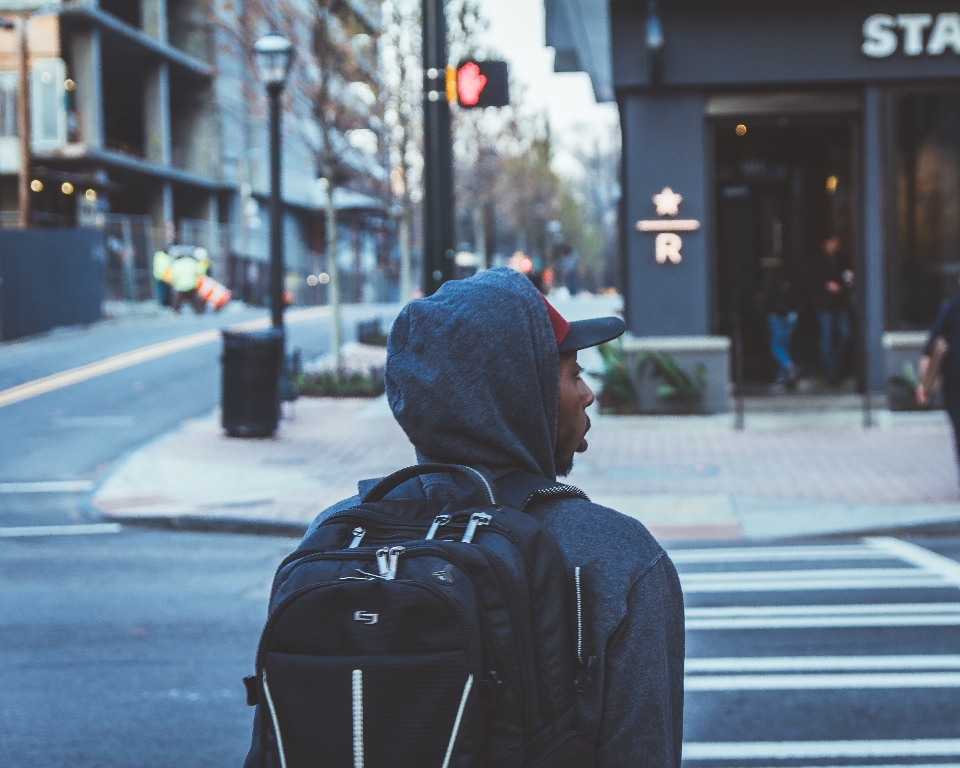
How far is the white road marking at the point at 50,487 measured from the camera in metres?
12.6

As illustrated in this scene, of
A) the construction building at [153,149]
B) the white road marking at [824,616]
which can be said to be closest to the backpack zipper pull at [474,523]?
the white road marking at [824,616]

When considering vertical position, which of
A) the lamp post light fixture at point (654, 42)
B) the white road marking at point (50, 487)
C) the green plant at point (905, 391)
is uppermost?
the lamp post light fixture at point (654, 42)

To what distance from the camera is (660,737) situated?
6.33ft

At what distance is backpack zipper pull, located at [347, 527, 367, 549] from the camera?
1882 mm

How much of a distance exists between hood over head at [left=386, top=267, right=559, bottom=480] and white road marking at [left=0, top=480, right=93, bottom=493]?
11210 mm

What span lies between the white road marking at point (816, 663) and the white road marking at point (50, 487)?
808 cm

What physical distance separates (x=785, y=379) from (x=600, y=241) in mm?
83782

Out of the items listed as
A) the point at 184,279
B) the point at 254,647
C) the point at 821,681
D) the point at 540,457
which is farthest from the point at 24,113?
the point at 540,457

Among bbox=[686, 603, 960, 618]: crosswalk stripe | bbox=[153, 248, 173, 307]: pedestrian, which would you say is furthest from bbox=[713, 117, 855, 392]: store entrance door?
bbox=[153, 248, 173, 307]: pedestrian

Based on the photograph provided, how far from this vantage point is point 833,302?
16547 mm

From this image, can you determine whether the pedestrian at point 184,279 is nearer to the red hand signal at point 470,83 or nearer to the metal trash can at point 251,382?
the metal trash can at point 251,382

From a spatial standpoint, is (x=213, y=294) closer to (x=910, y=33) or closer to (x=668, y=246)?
(x=668, y=246)

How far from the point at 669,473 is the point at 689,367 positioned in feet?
11.8

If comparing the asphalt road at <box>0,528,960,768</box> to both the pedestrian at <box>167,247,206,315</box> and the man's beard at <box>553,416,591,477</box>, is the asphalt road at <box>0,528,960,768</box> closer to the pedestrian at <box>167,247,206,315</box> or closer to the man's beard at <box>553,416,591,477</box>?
the man's beard at <box>553,416,591,477</box>
